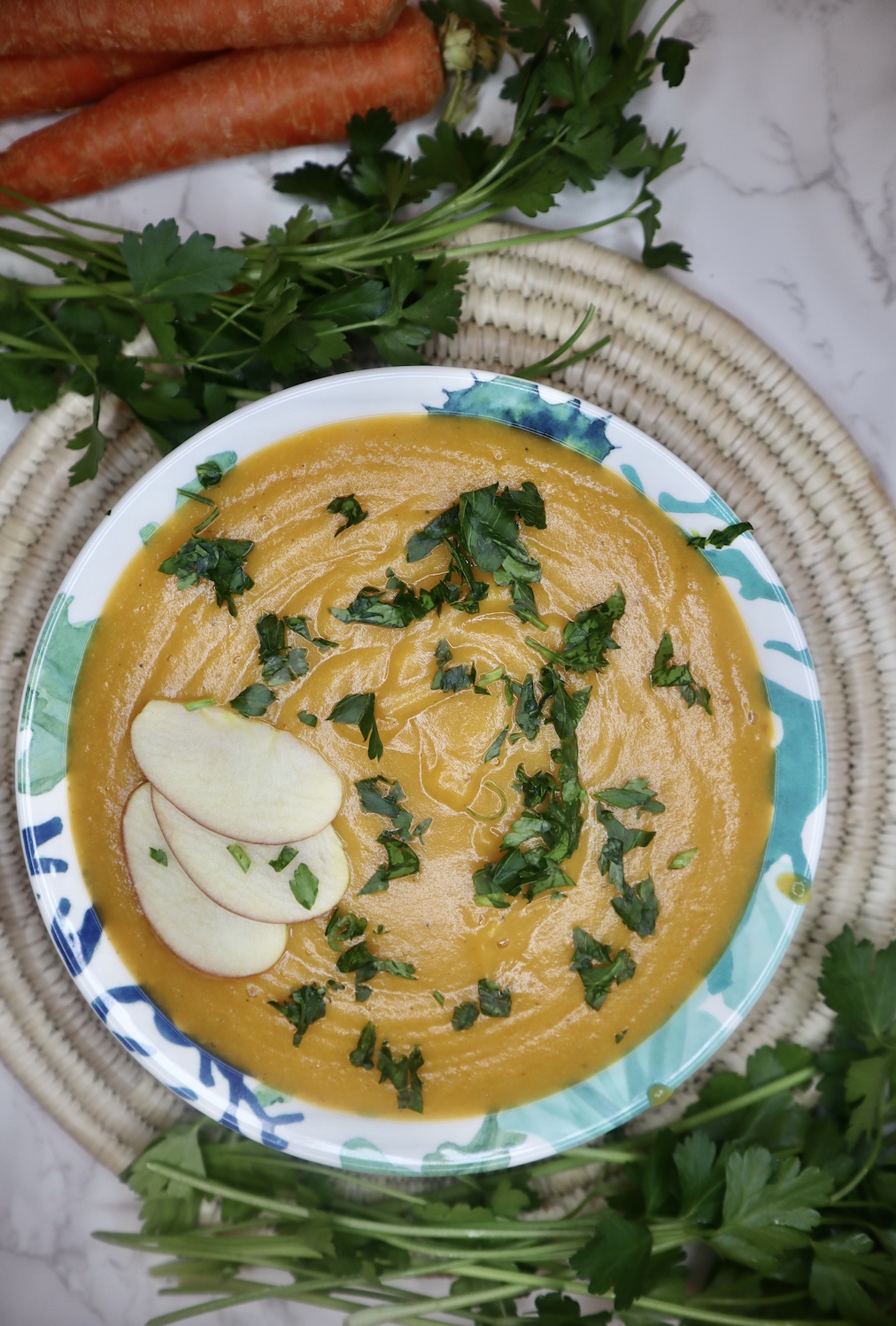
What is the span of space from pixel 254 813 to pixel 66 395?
886mm

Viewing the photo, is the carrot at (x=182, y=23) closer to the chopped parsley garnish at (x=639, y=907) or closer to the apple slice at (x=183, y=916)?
the apple slice at (x=183, y=916)

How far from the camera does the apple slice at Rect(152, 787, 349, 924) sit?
183 cm

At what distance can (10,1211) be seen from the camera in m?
2.12

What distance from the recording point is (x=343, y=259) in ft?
5.82

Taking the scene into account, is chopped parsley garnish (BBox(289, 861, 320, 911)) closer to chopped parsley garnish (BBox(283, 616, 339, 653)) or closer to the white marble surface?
chopped parsley garnish (BBox(283, 616, 339, 653))

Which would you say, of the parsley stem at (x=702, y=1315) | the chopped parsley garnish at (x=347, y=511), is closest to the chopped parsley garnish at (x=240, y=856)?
the chopped parsley garnish at (x=347, y=511)

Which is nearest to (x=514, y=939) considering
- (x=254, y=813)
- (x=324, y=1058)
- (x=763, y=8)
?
(x=324, y=1058)

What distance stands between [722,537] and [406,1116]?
4.15 feet

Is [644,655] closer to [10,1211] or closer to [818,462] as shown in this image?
[818,462]

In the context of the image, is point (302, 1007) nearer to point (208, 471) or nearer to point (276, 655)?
point (276, 655)

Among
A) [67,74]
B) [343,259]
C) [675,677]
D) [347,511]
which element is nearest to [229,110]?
[67,74]

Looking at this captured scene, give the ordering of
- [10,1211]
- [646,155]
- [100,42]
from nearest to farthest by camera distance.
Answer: [646,155], [100,42], [10,1211]

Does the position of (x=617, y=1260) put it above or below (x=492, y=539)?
below

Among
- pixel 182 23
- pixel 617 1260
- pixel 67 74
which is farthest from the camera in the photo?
pixel 67 74
